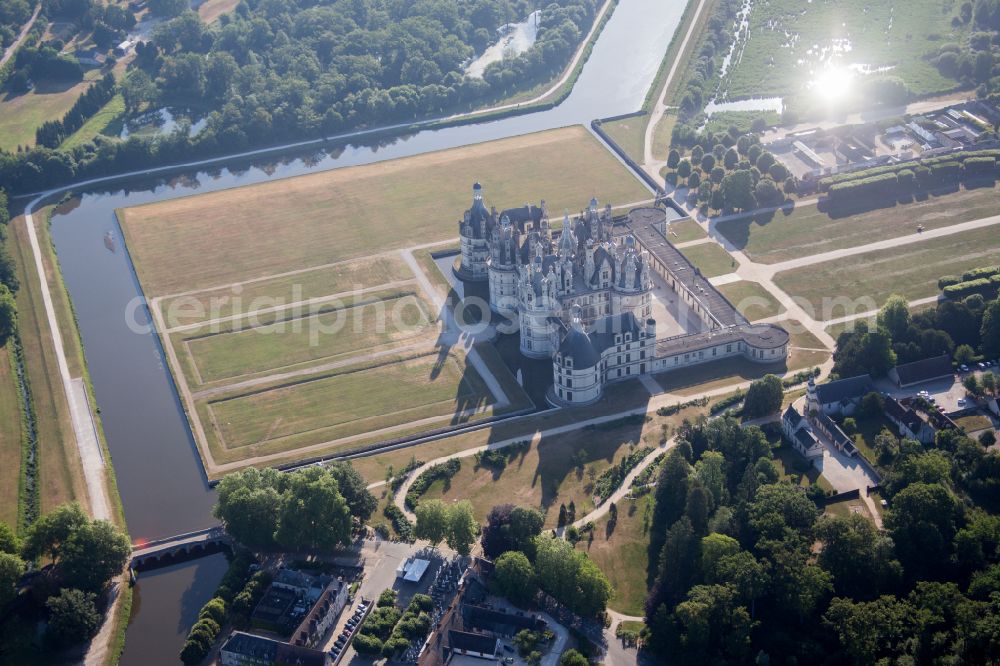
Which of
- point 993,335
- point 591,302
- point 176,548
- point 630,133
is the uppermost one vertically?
point 591,302

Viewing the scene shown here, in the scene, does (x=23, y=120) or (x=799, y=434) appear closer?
(x=799, y=434)

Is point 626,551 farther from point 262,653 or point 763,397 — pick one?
point 262,653

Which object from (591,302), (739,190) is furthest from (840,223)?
(591,302)

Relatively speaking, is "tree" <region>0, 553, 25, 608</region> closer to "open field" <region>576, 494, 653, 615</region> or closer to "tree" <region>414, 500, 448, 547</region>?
"tree" <region>414, 500, 448, 547</region>

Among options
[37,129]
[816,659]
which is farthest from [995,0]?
[37,129]

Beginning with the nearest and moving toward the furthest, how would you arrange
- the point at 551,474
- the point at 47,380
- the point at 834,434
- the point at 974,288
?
the point at 551,474, the point at 834,434, the point at 47,380, the point at 974,288

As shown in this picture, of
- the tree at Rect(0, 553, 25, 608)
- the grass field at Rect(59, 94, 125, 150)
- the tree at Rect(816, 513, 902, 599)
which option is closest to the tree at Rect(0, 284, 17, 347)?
the tree at Rect(0, 553, 25, 608)

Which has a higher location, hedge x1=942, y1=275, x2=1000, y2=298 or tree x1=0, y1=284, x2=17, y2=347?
tree x1=0, y1=284, x2=17, y2=347

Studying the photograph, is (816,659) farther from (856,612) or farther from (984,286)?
(984,286)
